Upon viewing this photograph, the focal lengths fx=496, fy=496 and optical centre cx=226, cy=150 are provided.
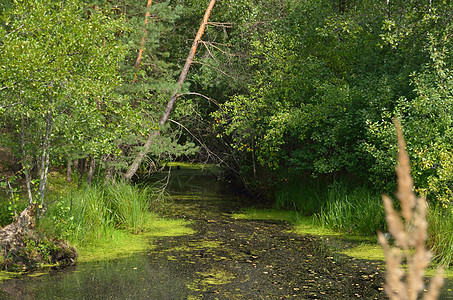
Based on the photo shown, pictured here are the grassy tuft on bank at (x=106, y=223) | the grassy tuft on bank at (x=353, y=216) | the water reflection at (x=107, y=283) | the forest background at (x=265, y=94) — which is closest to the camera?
the water reflection at (x=107, y=283)

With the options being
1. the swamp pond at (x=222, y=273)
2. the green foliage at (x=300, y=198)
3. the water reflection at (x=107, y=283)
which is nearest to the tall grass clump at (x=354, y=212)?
the green foliage at (x=300, y=198)

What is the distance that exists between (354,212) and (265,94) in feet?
15.2

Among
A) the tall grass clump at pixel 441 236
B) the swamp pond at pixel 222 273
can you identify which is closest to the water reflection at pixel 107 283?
the swamp pond at pixel 222 273

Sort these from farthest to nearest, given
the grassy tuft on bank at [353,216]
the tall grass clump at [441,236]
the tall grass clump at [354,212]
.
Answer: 1. the tall grass clump at [354,212]
2. the grassy tuft on bank at [353,216]
3. the tall grass clump at [441,236]

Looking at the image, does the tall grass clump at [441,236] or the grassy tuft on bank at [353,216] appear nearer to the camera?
the tall grass clump at [441,236]

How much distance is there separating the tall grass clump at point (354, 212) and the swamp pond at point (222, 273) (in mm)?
979

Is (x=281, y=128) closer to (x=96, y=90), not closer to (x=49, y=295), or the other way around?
(x=96, y=90)

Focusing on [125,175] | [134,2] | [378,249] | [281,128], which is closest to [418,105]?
[378,249]

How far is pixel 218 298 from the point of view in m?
6.63

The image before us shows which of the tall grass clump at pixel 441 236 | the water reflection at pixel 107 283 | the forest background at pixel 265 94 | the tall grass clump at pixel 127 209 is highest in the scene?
the forest background at pixel 265 94

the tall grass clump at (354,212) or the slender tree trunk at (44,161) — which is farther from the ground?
the slender tree trunk at (44,161)

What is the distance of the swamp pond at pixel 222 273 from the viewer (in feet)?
22.5

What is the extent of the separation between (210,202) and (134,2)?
6761 mm

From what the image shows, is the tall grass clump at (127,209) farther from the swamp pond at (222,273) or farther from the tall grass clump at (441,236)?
the tall grass clump at (441,236)
